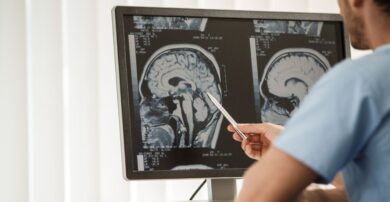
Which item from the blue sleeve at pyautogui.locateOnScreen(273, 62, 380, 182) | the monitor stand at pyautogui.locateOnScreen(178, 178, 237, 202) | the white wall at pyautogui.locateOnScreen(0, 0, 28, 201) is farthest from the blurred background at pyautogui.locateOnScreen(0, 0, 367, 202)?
the blue sleeve at pyautogui.locateOnScreen(273, 62, 380, 182)

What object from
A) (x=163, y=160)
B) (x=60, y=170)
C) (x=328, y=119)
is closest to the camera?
(x=328, y=119)

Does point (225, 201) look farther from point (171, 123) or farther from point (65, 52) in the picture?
point (65, 52)

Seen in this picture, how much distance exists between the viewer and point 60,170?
1903 mm

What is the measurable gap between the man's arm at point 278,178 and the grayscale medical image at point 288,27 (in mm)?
821

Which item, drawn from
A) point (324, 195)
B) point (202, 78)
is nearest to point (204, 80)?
point (202, 78)

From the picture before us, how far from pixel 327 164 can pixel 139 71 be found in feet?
2.46

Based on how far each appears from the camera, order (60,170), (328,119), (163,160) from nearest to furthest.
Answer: (328,119), (163,160), (60,170)

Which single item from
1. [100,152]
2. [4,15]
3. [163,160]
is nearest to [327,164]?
[163,160]

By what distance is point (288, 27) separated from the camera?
167 cm

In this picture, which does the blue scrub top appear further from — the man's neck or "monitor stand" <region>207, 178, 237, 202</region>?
"monitor stand" <region>207, 178, 237, 202</region>

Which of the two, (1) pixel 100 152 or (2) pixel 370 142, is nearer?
(2) pixel 370 142

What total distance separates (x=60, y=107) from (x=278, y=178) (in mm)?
1186

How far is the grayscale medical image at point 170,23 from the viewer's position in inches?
60.9

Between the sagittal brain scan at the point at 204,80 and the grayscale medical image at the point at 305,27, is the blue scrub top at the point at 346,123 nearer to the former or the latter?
the sagittal brain scan at the point at 204,80
